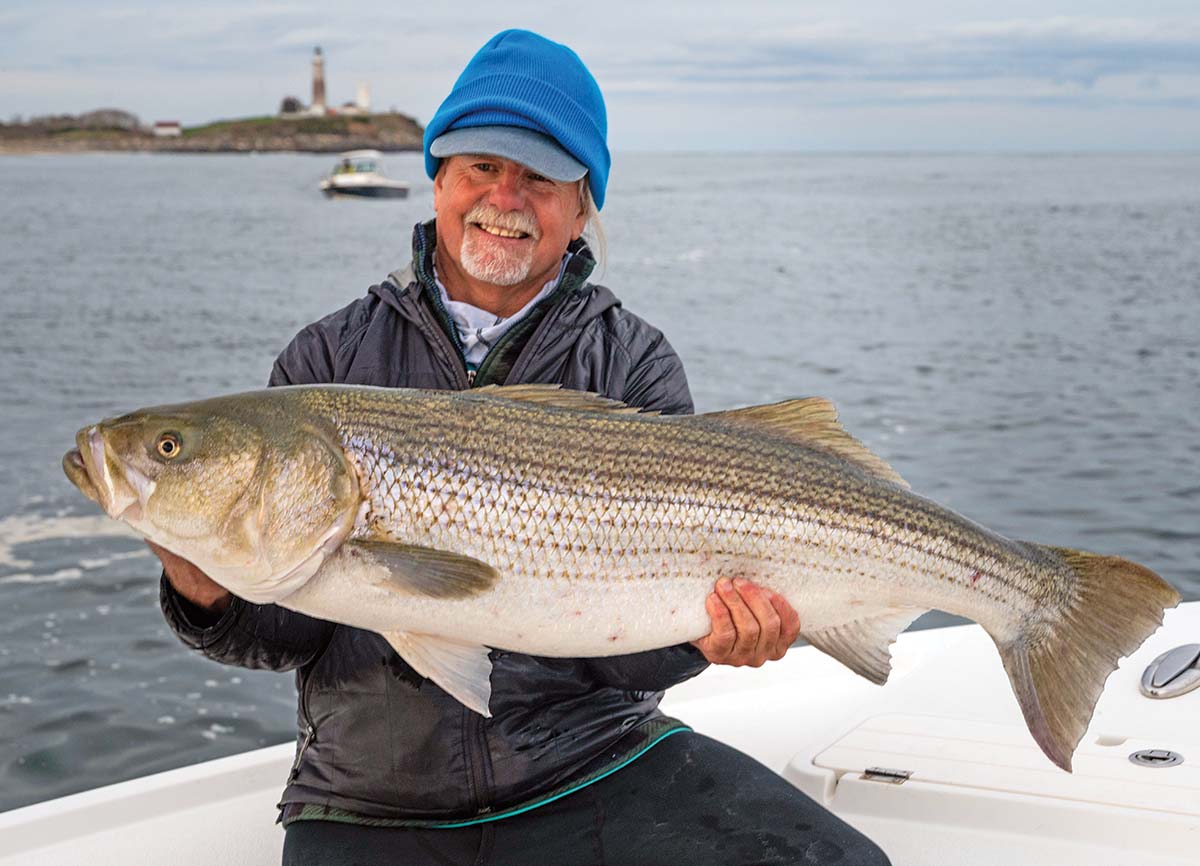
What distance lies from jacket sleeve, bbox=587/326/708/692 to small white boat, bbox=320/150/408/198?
232 ft

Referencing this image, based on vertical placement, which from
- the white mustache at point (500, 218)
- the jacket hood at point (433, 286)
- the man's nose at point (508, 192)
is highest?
the man's nose at point (508, 192)

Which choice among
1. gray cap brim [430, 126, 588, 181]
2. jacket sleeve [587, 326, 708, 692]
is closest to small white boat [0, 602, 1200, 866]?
jacket sleeve [587, 326, 708, 692]

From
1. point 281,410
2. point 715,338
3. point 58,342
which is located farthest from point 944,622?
point 58,342

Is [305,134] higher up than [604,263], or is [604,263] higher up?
[305,134]

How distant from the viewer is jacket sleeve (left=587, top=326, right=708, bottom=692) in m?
3.49

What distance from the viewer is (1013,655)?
330 cm

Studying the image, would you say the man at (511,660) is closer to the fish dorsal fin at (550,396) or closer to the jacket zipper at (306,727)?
the jacket zipper at (306,727)

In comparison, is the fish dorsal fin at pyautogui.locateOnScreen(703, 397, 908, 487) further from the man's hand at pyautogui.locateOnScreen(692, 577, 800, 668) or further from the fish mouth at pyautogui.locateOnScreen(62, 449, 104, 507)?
the fish mouth at pyautogui.locateOnScreen(62, 449, 104, 507)

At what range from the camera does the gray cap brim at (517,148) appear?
3746 mm

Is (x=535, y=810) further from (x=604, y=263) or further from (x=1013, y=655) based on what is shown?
(x=604, y=263)

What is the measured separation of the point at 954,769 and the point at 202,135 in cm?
18761

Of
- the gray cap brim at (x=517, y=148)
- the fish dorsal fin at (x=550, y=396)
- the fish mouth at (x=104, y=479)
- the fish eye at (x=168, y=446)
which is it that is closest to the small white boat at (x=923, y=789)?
the fish mouth at (x=104, y=479)

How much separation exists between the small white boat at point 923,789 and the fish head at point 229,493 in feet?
4.30

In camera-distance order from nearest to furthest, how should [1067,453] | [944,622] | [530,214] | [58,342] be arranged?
[530,214] → [944,622] → [1067,453] → [58,342]
